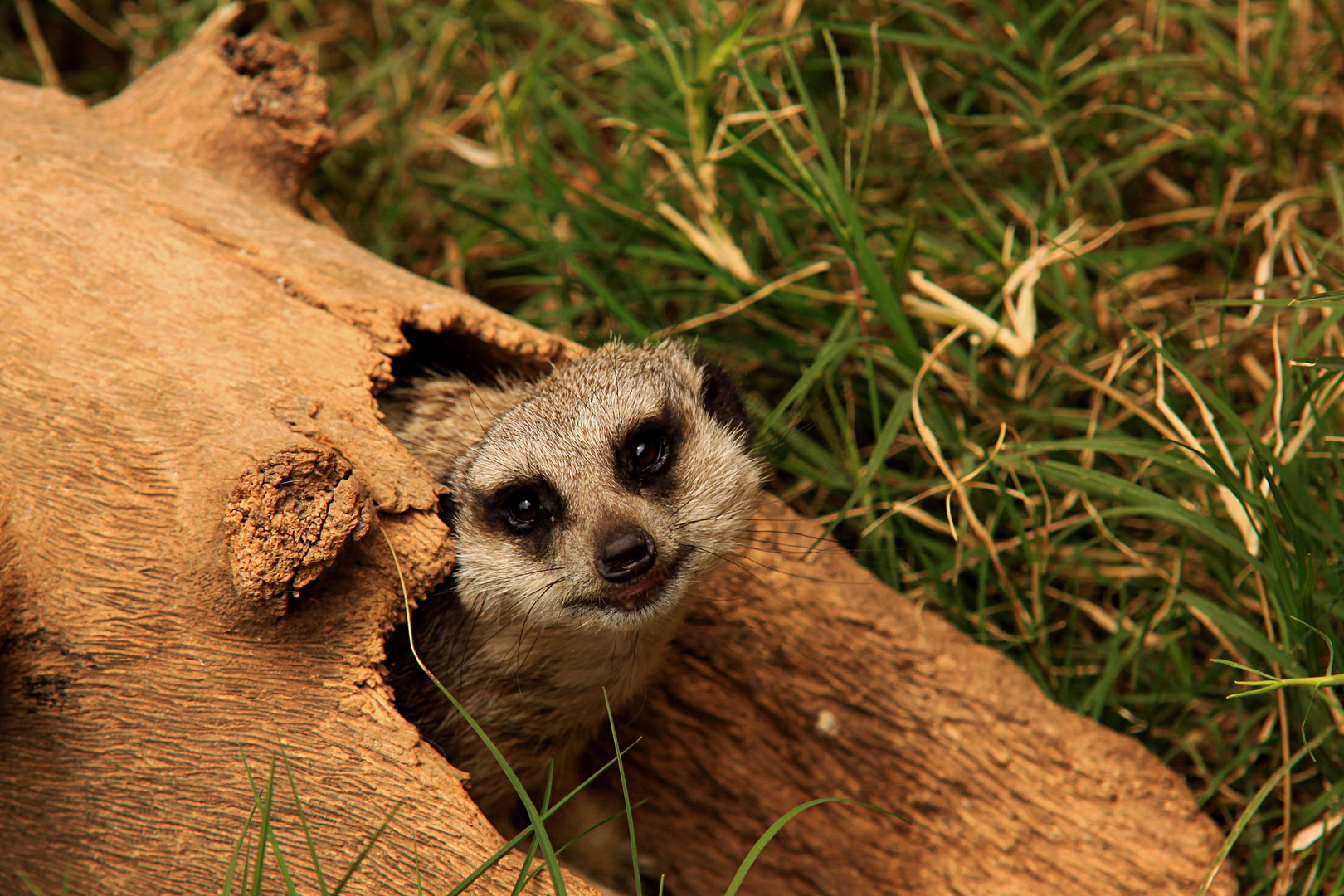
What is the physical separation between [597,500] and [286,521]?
2.68 ft

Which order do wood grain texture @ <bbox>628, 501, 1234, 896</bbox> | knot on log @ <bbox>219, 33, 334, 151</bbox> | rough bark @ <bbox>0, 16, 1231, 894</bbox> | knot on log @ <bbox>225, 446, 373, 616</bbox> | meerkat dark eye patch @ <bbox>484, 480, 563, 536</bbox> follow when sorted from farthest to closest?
1. knot on log @ <bbox>219, 33, 334, 151</bbox>
2. wood grain texture @ <bbox>628, 501, 1234, 896</bbox>
3. meerkat dark eye patch @ <bbox>484, 480, 563, 536</bbox>
4. rough bark @ <bbox>0, 16, 1231, 894</bbox>
5. knot on log @ <bbox>225, 446, 373, 616</bbox>

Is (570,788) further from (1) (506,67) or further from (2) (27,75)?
(2) (27,75)

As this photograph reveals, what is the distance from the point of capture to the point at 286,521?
89.1 inches

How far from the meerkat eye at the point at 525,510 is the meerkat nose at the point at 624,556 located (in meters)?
0.32

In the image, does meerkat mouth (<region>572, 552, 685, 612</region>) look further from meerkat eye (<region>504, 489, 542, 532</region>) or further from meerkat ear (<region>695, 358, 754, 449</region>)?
meerkat ear (<region>695, 358, 754, 449</region>)

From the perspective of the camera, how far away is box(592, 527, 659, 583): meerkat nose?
2.65 metres

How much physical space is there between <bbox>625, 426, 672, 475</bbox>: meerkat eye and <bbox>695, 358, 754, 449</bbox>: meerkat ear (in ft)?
0.90

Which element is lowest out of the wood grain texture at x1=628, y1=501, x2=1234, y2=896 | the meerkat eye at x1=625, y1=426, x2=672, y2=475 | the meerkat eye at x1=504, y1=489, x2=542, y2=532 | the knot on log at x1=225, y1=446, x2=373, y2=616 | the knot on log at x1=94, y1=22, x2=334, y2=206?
the wood grain texture at x1=628, y1=501, x2=1234, y2=896

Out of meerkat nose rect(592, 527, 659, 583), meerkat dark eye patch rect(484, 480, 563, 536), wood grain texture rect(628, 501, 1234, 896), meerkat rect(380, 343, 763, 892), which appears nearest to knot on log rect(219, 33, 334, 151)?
meerkat rect(380, 343, 763, 892)

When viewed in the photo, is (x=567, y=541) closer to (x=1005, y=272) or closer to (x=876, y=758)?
(x=876, y=758)

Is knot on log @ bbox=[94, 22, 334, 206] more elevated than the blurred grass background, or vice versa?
knot on log @ bbox=[94, 22, 334, 206]

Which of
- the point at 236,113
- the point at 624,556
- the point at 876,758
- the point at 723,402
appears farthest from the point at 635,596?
Answer: the point at 236,113

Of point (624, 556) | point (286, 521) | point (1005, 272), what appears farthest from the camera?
point (1005, 272)

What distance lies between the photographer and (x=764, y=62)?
4.40m
